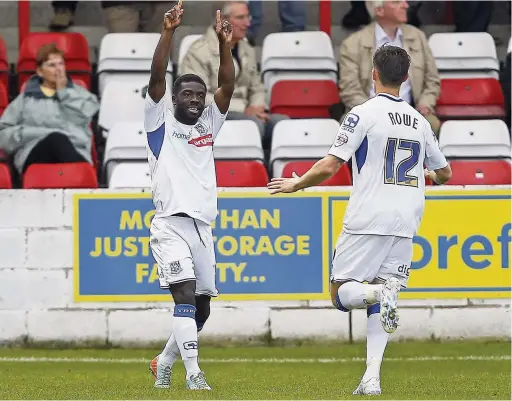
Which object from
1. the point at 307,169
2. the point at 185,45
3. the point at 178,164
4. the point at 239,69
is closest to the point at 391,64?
the point at 178,164

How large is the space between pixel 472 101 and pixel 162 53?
5.90 metres

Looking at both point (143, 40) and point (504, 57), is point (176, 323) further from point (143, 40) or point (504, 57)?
point (504, 57)

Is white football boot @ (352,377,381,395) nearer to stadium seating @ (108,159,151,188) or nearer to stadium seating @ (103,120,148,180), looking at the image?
stadium seating @ (108,159,151,188)

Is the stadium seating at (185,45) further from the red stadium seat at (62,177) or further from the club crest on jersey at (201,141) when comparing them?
the club crest on jersey at (201,141)

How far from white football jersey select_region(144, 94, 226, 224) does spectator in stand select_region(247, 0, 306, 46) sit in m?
5.85

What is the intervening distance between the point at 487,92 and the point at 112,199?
409cm

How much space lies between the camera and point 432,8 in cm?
1506

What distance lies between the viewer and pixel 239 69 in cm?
1230

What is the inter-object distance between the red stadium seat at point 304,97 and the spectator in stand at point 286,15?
1.06 m

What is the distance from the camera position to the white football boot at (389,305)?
23.3 ft

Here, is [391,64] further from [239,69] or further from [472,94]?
[472,94]

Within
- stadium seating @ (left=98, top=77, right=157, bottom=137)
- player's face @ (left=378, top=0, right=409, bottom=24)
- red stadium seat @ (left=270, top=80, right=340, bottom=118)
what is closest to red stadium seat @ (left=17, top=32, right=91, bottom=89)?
stadium seating @ (left=98, top=77, right=157, bottom=137)

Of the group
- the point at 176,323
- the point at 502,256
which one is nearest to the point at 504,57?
the point at 502,256

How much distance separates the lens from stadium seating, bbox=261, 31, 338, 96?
42.6 ft
